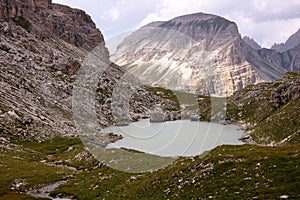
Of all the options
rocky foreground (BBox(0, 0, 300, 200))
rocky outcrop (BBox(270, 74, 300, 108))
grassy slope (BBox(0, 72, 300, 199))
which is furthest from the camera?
rocky outcrop (BBox(270, 74, 300, 108))

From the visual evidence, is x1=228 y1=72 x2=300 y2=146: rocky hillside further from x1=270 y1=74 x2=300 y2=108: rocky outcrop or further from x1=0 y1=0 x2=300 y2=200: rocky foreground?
x1=0 y1=0 x2=300 y2=200: rocky foreground

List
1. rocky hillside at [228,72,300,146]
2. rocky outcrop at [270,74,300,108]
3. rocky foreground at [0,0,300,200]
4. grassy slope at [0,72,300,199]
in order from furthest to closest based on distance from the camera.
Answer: rocky outcrop at [270,74,300,108]
rocky hillside at [228,72,300,146]
rocky foreground at [0,0,300,200]
grassy slope at [0,72,300,199]

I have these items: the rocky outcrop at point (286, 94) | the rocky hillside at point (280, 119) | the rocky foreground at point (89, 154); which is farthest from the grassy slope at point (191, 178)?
the rocky outcrop at point (286, 94)

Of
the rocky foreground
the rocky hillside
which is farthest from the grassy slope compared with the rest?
the rocky hillside

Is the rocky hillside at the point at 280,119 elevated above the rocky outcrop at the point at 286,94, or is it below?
below

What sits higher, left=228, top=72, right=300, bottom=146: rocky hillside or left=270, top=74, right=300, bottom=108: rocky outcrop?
left=270, top=74, right=300, bottom=108: rocky outcrop

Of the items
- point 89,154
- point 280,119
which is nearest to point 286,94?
point 280,119

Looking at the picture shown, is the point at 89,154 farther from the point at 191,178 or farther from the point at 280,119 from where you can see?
the point at 280,119

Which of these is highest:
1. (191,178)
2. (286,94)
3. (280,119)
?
(286,94)

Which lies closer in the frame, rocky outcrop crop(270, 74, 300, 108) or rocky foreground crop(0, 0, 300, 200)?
rocky foreground crop(0, 0, 300, 200)

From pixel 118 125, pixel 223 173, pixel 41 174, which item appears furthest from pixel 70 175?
pixel 118 125

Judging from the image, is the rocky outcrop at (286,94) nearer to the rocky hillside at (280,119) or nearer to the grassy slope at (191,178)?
the rocky hillside at (280,119)

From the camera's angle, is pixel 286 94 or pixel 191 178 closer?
pixel 191 178

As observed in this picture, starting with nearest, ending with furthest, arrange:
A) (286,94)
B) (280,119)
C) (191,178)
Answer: (191,178)
(280,119)
(286,94)
